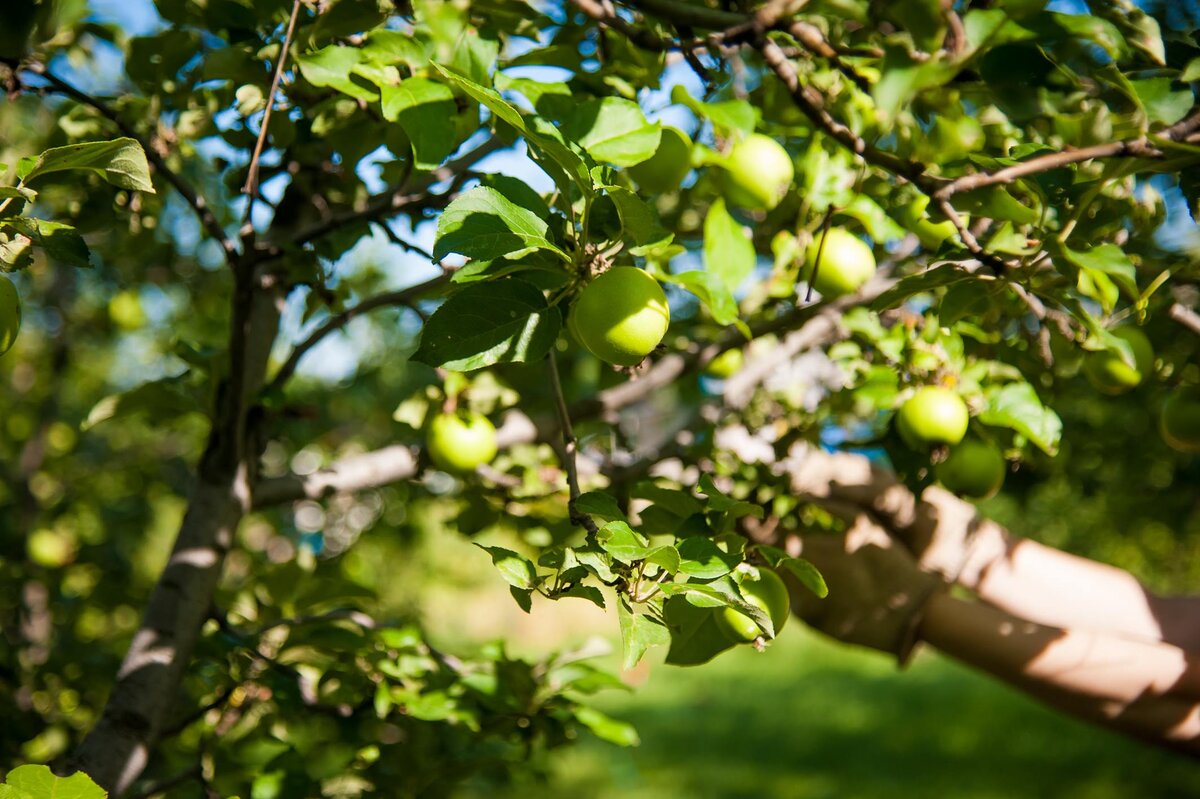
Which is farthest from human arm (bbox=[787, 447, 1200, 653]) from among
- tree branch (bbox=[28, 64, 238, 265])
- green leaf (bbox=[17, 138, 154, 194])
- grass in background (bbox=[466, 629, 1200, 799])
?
grass in background (bbox=[466, 629, 1200, 799])

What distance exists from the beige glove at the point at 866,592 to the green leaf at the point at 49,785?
1.13 meters

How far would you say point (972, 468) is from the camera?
1259 mm

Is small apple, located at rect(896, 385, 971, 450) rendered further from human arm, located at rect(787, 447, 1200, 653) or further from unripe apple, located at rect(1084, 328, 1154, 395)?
human arm, located at rect(787, 447, 1200, 653)

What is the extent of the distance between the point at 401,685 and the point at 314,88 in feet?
2.53

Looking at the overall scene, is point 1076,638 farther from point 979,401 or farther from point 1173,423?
point 979,401

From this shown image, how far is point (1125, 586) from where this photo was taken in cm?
193

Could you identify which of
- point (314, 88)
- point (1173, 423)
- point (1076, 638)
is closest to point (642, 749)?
point (1076, 638)

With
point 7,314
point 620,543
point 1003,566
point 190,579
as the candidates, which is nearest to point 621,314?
point 620,543

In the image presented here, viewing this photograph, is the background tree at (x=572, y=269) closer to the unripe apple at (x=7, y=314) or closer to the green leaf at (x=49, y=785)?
the unripe apple at (x=7, y=314)

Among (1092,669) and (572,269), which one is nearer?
(572,269)

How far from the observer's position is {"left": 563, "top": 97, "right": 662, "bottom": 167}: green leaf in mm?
893

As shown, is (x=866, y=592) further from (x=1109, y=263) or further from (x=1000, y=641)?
(x=1109, y=263)

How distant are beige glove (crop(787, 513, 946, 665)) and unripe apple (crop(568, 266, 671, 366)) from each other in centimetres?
89

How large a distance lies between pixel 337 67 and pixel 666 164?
37 cm
